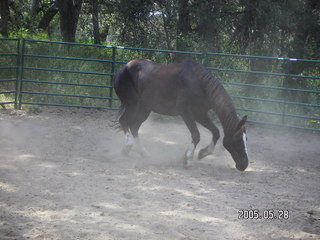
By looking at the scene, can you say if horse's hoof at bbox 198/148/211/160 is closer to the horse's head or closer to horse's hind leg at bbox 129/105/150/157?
the horse's head

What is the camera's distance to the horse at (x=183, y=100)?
6719 millimetres

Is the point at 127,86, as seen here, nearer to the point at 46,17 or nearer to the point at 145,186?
the point at 145,186

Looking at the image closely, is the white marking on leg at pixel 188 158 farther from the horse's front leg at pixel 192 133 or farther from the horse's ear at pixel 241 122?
the horse's ear at pixel 241 122

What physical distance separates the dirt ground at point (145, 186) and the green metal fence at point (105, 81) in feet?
3.55

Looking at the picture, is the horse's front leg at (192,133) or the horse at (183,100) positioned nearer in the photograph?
the horse at (183,100)

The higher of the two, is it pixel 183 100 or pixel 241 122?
pixel 183 100

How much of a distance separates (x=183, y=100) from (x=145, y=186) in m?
1.67

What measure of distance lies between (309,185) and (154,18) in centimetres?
959

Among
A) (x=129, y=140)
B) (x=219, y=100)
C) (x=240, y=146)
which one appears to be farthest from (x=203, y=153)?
(x=129, y=140)

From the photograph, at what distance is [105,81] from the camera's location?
41.2ft

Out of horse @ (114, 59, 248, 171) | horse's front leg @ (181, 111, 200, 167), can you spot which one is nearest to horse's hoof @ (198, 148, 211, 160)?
horse @ (114, 59, 248, 171)

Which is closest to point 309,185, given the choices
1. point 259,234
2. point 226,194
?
point 226,194

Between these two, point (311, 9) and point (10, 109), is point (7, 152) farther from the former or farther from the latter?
point (311, 9)

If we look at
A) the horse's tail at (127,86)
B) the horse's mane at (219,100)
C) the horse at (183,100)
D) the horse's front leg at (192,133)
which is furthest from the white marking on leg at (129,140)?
the horse's mane at (219,100)
